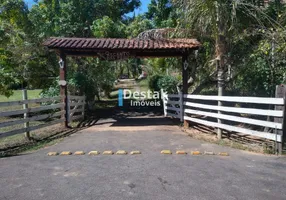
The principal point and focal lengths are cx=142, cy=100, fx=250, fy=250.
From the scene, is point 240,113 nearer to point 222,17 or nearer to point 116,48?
point 222,17

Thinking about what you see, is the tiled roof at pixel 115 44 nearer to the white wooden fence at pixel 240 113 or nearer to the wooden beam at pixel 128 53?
the wooden beam at pixel 128 53

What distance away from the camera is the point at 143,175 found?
4.24 metres

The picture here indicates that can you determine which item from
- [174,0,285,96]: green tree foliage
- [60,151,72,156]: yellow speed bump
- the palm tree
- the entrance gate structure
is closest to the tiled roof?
the entrance gate structure

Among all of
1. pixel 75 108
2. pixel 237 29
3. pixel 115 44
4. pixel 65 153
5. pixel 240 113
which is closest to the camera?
pixel 65 153

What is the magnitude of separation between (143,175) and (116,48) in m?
5.67

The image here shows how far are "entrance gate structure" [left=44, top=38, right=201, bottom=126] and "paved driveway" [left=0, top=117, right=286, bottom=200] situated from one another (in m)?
3.84

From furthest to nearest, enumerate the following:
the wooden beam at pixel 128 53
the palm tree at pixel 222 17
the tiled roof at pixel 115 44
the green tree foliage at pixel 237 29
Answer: the wooden beam at pixel 128 53 → the tiled roof at pixel 115 44 → the green tree foliage at pixel 237 29 → the palm tree at pixel 222 17

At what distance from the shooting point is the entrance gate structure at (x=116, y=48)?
884 cm

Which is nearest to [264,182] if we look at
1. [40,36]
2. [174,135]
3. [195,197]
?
[195,197]

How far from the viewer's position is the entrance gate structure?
884 centimetres

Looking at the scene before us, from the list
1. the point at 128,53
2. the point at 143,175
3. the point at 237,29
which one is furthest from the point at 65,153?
the point at 237,29

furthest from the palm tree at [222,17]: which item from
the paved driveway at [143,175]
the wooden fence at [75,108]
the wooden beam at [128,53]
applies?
the wooden fence at [75,108]

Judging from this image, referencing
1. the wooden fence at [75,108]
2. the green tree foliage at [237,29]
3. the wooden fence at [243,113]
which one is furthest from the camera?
the wooden fence at [75,108]

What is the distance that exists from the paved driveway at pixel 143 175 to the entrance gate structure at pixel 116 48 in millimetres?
3844
